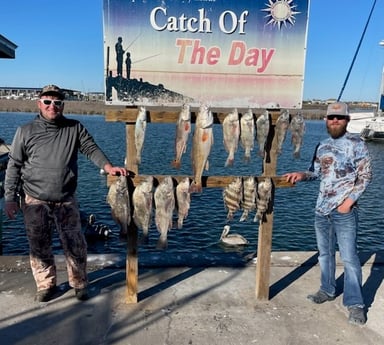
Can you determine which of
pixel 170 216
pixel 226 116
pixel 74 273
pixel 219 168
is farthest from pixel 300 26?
pixel 219 168

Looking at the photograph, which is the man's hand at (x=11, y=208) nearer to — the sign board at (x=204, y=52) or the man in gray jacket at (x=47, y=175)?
the man in gray jacket at (x=47, y=175)

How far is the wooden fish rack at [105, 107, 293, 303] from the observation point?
4031 mm

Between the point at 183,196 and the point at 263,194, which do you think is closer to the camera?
the point at 183,196

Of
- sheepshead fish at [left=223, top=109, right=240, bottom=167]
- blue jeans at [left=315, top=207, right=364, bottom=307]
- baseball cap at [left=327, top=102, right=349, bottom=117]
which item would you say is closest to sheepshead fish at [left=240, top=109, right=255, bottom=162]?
sheepshead fish at [left=223, top=109, right=240, bottom=167]

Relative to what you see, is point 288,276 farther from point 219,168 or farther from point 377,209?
point 219,168

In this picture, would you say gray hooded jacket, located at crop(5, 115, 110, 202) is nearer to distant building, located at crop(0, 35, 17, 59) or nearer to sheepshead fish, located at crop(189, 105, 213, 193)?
sheepshead fish, located at crop(189, 105, 213, 193)

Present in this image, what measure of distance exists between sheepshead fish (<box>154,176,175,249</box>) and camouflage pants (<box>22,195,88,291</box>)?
0.88m

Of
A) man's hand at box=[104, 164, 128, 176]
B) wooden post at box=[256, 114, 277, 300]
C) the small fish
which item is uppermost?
man's hand at box=[104, 164, 128, 176]

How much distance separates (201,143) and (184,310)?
67.8 inches

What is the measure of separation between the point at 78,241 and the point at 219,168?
15.2 meters

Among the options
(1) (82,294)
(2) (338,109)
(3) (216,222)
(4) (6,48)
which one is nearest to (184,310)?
(1) (82,294)

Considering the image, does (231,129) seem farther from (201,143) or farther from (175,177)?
(175,177)

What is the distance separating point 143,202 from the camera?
Answer: 3980 mm

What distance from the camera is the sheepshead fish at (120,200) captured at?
3.95m
